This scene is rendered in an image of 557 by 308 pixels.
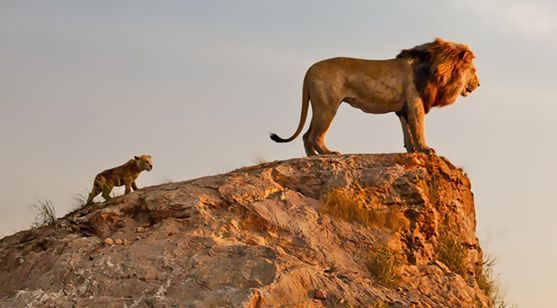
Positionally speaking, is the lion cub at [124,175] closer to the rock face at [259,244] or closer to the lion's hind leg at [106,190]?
the lion's hind leg at [106,190]

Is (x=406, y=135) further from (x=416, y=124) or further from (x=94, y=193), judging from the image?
(x=94, y=193)

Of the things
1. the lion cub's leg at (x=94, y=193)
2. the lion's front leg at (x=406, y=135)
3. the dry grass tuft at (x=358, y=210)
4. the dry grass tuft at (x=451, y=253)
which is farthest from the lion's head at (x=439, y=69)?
the lion cub's leg at (x=94, y=193)

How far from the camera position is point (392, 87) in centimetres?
1042

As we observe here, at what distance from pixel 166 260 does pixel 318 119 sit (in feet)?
10.7

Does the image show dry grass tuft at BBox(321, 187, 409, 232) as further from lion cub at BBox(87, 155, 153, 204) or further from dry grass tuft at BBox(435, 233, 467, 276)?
lion cub at BBox(87, 155, 153, 204)

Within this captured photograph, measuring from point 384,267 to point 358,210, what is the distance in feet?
2.74

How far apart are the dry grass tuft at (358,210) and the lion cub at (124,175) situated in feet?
9.36

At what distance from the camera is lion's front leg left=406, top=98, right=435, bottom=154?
34.0 feet

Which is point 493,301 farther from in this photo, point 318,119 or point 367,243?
point 318,119

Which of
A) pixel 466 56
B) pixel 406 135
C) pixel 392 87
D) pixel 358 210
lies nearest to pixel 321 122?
pixel 392 87

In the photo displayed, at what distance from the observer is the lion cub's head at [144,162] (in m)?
10.7

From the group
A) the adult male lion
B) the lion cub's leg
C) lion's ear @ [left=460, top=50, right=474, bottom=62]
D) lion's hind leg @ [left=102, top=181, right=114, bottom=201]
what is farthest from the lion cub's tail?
the lion cub's leg

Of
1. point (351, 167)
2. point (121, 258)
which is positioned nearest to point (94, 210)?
point (121, 258)

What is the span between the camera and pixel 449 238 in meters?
9.51
